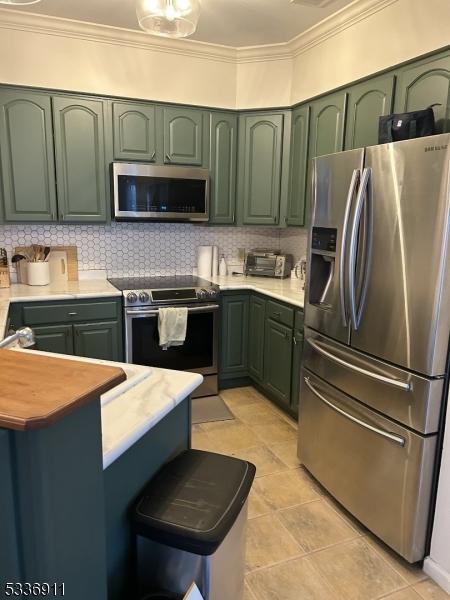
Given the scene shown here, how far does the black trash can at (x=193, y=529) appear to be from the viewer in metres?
1.11

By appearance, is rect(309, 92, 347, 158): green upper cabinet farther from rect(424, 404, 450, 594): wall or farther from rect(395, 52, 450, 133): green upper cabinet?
rect(424, 404, 450, 594): wall

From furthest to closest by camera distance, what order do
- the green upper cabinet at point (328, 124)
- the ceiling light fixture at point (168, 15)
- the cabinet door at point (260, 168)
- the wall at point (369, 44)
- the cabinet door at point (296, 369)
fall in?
the cabinet door at point (260, 168) < the cabinet door at point (296, 369) < the green upper cabinet at point (328, 124) < the wall at point (369, 44) < the ceiling light fixture at point (168, 15)

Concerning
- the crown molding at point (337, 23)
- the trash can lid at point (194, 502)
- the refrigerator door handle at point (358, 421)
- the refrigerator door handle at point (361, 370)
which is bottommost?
the refrigerator door handle at point (358, 421)

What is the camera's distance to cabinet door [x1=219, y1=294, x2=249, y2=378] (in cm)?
361

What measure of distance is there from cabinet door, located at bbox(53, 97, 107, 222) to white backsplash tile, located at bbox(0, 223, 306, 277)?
0.34 m

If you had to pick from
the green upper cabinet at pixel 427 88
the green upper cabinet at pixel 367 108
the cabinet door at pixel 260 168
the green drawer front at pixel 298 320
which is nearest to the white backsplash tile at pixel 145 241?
the cabinet door at pixel 260 168

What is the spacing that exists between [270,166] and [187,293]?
50.7 inches

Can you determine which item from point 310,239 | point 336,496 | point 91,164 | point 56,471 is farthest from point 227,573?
point 91,164

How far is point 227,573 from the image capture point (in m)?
1.25

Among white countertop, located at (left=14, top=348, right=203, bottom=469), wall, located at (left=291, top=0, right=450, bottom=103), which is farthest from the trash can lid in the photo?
wall, located at (left=291, top=0, right=450, bottom=103)

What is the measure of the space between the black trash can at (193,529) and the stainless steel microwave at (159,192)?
7.90ft

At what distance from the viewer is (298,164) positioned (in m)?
3.44

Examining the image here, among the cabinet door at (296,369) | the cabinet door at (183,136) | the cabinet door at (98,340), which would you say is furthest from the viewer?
the cabinet door at (183,136)

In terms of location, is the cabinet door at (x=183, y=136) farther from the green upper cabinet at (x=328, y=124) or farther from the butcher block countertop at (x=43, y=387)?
the butcher block countertop at (x=43, y=387)
